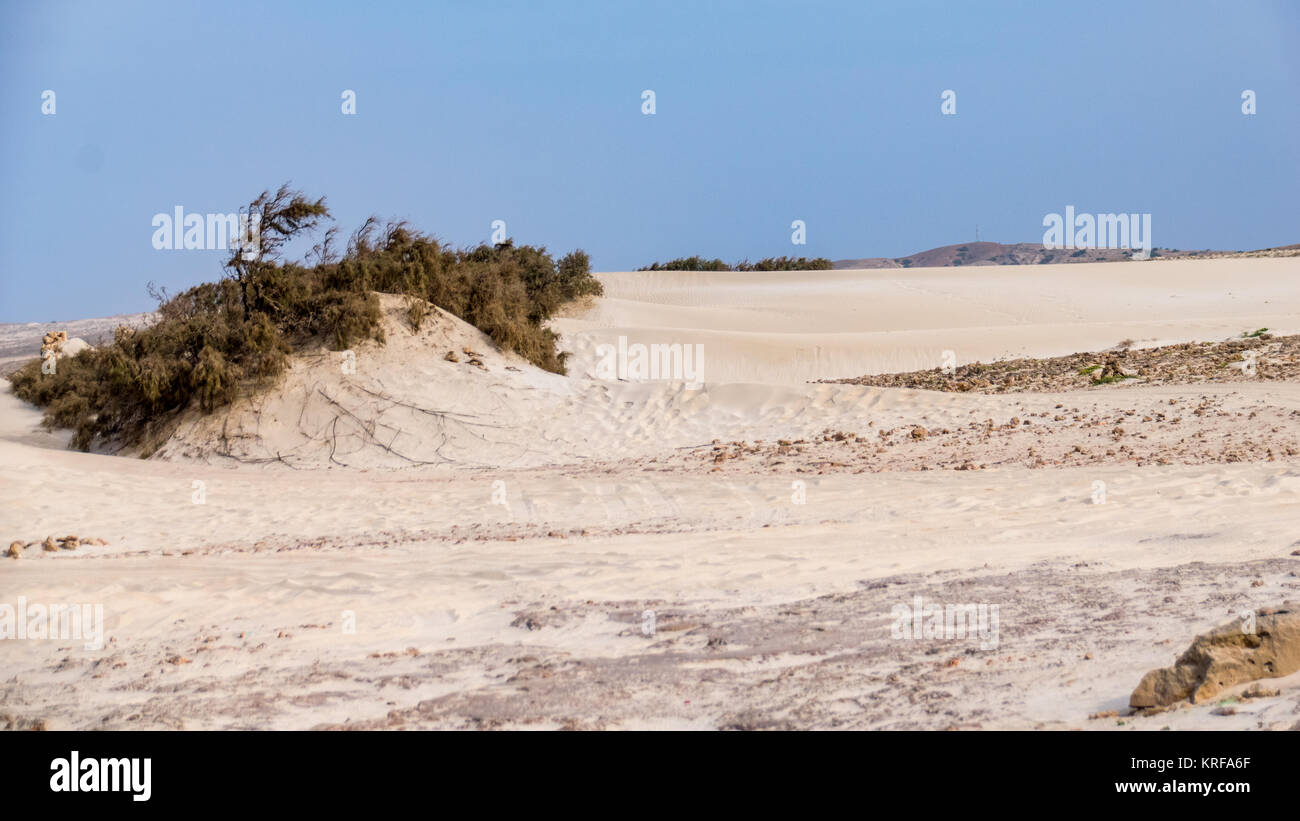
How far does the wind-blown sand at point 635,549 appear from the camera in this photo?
5637 millimetres

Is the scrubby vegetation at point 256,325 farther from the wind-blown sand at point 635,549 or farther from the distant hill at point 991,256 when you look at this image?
the distant hill at point 991,256

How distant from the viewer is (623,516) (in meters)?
11.0

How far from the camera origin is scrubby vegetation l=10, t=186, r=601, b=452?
16.7 metres

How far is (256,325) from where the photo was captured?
1678 centimetres

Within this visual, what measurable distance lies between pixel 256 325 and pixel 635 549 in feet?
32.6

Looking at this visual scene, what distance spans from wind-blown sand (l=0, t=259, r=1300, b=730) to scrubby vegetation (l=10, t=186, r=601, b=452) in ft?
1.74

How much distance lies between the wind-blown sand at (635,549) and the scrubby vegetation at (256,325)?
1.74ft
